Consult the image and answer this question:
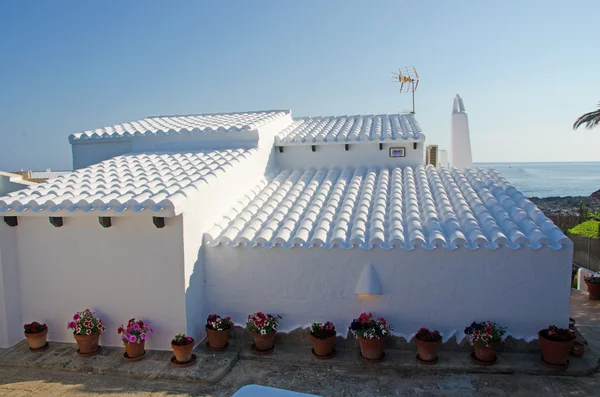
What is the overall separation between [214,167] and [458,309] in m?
5.65

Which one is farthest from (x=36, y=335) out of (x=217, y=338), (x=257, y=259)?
(x=257, y=259)

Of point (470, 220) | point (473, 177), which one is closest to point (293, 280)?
point (470, 220)

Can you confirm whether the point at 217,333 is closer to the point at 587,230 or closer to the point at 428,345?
the point at 428,345

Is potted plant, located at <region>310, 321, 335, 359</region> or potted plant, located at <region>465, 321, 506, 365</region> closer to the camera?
potted plant, located at <region>465, 321, 506, 365</region>

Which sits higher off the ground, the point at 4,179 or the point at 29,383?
the point at 4,179

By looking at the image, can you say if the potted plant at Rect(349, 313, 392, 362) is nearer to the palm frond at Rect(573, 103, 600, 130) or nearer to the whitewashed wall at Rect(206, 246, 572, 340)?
the whitewashed wall at Rect(206, 246, 572, 340)

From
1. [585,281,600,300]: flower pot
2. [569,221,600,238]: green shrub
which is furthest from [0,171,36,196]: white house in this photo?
[569,221,600,238]: green shrub

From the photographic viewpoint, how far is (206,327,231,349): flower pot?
23.8ft

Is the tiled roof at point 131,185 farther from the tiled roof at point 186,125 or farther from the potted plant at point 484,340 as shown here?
the potted plant at point 484,340

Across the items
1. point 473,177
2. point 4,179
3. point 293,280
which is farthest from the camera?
point 473,177

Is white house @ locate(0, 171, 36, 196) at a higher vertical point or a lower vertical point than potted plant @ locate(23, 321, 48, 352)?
higher

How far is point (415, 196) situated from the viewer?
9164 mm

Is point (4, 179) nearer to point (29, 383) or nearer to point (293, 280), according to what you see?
point (29, 383)

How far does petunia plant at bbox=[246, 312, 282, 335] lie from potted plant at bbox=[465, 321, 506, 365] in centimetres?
333
